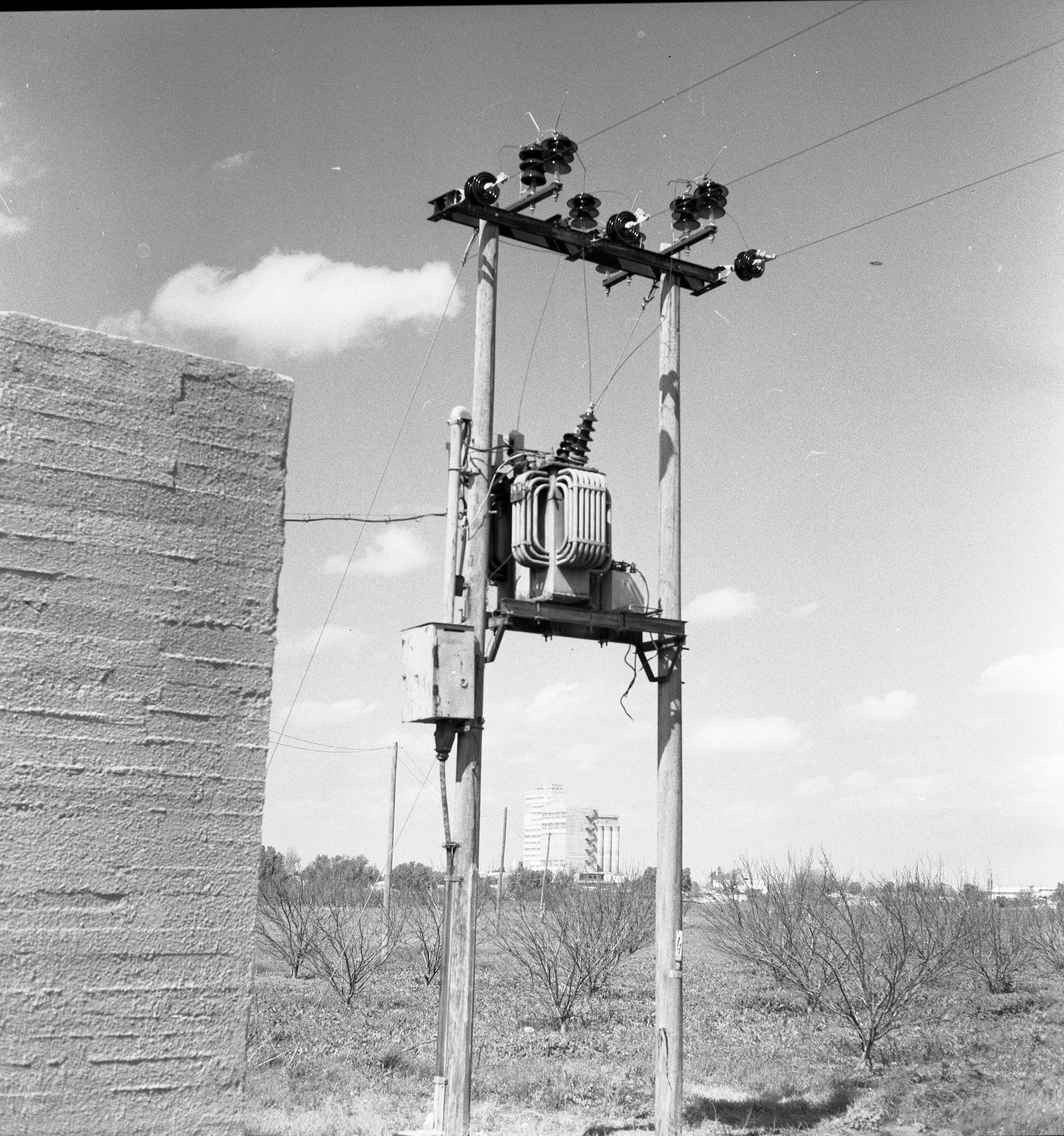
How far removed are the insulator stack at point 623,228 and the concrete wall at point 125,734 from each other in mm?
6789

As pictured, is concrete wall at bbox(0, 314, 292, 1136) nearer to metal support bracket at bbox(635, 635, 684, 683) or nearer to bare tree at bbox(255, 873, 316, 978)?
metal support bracket at bbox(635, 635, 684, 683)

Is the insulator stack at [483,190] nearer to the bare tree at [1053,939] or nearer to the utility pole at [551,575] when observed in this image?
the utility pole at [551,575]

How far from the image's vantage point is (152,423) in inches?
143

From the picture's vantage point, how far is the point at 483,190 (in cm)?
912

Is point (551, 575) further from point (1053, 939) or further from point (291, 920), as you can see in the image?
point (1053, 939)

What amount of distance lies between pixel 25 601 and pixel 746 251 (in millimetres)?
8337

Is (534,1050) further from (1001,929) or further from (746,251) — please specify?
(1001,929)

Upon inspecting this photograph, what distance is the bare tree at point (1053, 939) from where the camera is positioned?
2669 centimetres

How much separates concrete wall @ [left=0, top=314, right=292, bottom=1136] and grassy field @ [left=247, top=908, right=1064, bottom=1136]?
6633 millimetres

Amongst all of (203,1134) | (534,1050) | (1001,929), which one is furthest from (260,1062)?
(1001,929)

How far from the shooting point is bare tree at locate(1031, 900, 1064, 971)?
26688 mm

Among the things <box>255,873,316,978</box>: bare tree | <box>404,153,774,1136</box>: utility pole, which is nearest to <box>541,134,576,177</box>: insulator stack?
<box>404,153,774,1136</box>: utility pole

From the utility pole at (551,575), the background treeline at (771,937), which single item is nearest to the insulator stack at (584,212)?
the utility pole at (551,575)

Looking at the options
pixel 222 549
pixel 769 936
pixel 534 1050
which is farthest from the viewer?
pixel 769 936
